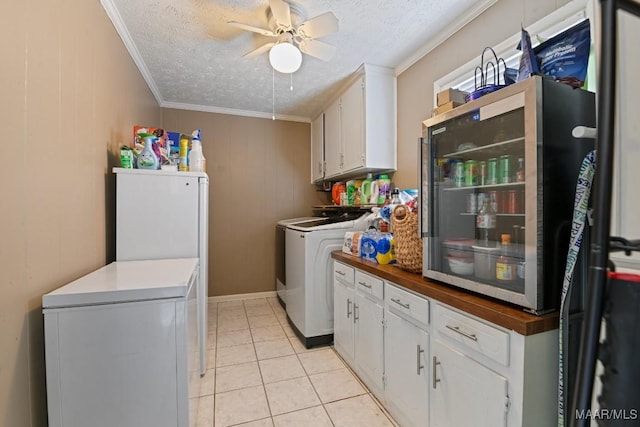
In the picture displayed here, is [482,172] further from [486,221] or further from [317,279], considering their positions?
[317,279]

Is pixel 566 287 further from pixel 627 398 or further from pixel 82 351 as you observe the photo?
pixel 82 351

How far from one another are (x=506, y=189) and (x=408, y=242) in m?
0.57

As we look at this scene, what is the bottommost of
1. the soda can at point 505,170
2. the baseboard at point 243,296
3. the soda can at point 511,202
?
the baseboard at point 243,296

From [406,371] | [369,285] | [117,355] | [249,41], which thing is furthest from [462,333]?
[249,41]

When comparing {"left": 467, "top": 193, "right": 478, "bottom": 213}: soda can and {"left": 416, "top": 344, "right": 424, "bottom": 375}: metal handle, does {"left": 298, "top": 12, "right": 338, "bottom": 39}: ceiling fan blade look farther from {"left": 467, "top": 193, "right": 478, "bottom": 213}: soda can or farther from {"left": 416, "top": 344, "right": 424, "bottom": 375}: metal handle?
{"left": 416, "top": 344, "right": 424, "bottom": 375}: metal handle

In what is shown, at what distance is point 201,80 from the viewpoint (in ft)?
9.55

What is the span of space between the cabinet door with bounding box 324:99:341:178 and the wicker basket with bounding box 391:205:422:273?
1.60 m

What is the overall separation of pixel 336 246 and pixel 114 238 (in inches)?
66.0

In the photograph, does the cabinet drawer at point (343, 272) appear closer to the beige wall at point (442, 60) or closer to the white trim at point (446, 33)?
the beige wall at point (442, 60)

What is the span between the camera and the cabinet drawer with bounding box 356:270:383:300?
5.68 ft

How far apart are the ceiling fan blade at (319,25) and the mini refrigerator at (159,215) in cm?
118

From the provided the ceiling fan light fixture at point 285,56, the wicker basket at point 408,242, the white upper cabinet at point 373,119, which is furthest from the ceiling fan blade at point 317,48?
the wicker basket at point 408,242

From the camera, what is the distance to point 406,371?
1490 mm

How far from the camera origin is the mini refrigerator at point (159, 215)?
1.75 m
